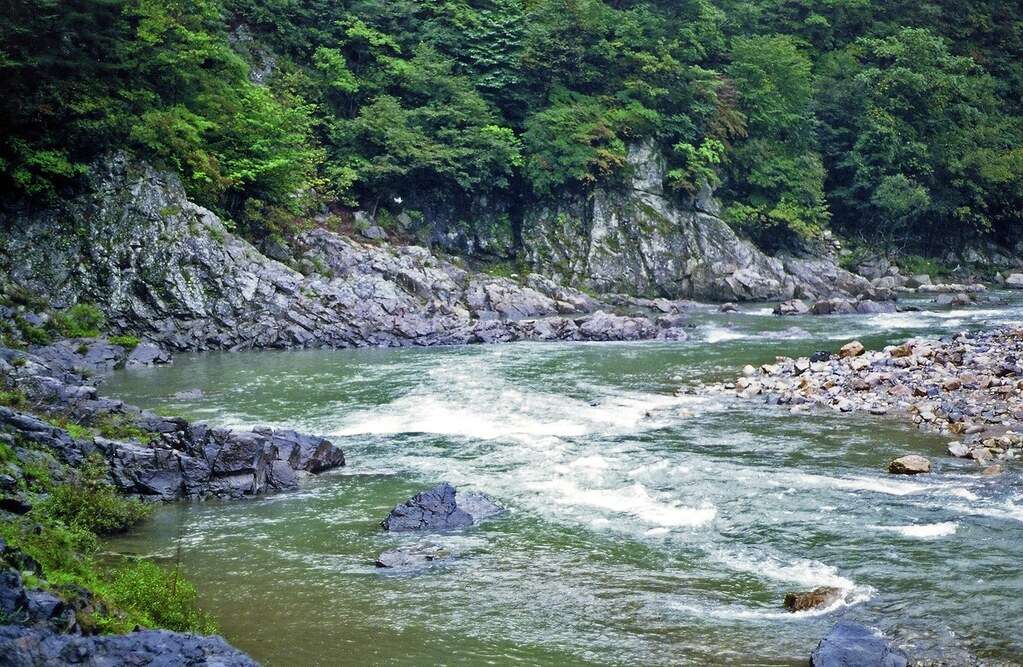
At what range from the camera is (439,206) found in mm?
50719

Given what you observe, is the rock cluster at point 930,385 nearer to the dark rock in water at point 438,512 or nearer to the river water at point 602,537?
the river water at point 602,537

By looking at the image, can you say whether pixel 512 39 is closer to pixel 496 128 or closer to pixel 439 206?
pixel 496 128

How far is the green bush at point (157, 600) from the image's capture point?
29.7ft

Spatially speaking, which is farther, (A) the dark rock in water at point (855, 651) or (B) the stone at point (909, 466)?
(B) the stone at point (909, 466)

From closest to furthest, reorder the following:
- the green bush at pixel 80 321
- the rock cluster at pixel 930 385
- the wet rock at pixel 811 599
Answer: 1. the wet rock at pixel 811 599
2. the rock cluster at pixel 930 385
3. the green bush at pixel 80 321

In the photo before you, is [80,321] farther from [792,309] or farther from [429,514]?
[792,309]

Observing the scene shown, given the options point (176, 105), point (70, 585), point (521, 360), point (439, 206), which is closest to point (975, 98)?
point (439, 206)

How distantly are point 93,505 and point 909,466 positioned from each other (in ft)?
46.5

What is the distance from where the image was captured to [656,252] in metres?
49.5

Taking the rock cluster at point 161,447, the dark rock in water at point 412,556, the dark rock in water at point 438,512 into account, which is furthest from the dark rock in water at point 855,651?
the rock cluster at point 161,447

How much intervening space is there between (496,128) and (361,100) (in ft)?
27.4

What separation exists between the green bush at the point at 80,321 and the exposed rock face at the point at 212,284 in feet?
2.11

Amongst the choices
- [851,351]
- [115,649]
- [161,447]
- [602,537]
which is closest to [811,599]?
[602,537]

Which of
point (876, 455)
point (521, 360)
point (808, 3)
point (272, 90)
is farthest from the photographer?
point (808, 3)
